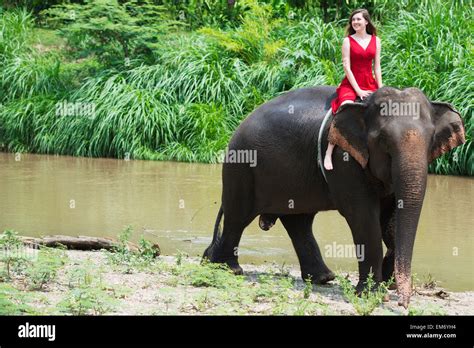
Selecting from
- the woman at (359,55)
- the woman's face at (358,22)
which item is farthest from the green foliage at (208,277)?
the woman's face at (358,22)

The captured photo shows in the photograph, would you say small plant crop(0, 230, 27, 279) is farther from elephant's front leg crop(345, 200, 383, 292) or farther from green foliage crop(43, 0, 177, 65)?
green foliage crop(43, 0, 177, 65)

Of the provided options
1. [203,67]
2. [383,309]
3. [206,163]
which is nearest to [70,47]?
[203,67]

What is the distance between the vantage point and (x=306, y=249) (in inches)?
365

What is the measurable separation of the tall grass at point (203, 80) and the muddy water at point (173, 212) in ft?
2.69

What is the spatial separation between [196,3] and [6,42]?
4570mm

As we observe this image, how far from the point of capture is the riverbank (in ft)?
22.5

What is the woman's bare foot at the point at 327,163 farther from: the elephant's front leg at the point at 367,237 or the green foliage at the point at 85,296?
the green foliage at the point at 85,296

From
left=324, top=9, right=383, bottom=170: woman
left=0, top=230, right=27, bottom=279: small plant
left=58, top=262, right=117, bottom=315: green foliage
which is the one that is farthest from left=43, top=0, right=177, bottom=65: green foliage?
left=58, top=262, right=117, bottom=315: green foliage

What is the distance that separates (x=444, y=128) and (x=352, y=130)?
0.73 m

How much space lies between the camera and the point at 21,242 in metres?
9.09

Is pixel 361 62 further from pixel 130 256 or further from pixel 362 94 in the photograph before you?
pixel 130 256

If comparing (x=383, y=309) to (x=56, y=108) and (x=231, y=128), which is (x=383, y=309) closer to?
(x=231, y=128)

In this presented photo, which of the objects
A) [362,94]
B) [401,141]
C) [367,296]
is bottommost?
[367,296]

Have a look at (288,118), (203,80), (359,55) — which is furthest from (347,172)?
(203,80)
